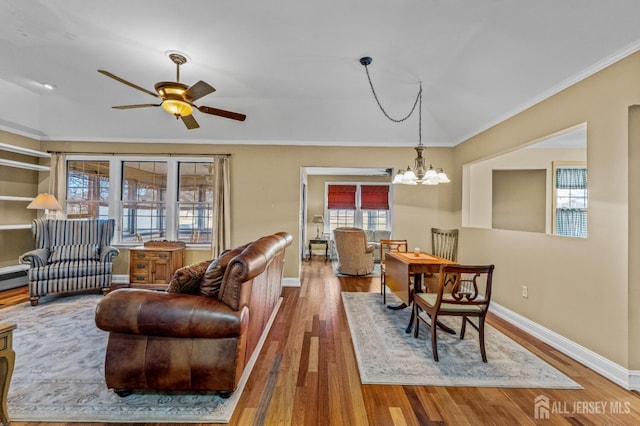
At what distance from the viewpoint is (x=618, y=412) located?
5.65 ft

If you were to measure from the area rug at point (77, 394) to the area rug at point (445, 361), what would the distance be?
3.63 feet

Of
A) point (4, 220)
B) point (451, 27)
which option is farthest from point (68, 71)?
point (451, 27)

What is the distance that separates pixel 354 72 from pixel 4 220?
570 centimetres

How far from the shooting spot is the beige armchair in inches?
208

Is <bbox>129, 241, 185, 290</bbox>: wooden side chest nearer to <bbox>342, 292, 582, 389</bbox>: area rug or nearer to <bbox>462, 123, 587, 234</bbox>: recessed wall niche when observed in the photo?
<bbox>342, 292, 582, 389</bbox>: area rug

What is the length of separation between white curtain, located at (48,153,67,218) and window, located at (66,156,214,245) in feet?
0.63

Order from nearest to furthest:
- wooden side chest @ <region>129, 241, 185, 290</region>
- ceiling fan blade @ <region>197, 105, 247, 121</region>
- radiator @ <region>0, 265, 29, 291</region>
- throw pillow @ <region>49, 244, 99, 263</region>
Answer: ceiling fan blade @ <region>197, 105, 247, 121</region>
throw pillow @ <region>49, 244, 99, 263</region>
radiator @ <region>0, 265, 29, 291</region>
wooden side chest @ <region>129, 241, 185, 290</region>

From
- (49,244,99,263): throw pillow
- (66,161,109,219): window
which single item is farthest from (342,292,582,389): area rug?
(66,161,109,219): window

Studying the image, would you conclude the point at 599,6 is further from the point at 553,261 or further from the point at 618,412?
the point at 618,412

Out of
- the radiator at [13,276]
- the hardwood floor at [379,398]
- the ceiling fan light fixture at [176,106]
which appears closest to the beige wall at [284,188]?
the ceiling fan light fixture at [176,106]

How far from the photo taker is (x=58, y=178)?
4.51 meters

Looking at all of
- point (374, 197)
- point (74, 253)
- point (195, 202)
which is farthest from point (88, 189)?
point (374, 197)

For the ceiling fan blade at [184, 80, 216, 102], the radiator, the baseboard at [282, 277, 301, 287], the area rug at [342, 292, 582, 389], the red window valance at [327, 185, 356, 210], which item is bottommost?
the area rug at [342, 292, 582, 389]

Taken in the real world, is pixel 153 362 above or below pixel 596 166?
below
